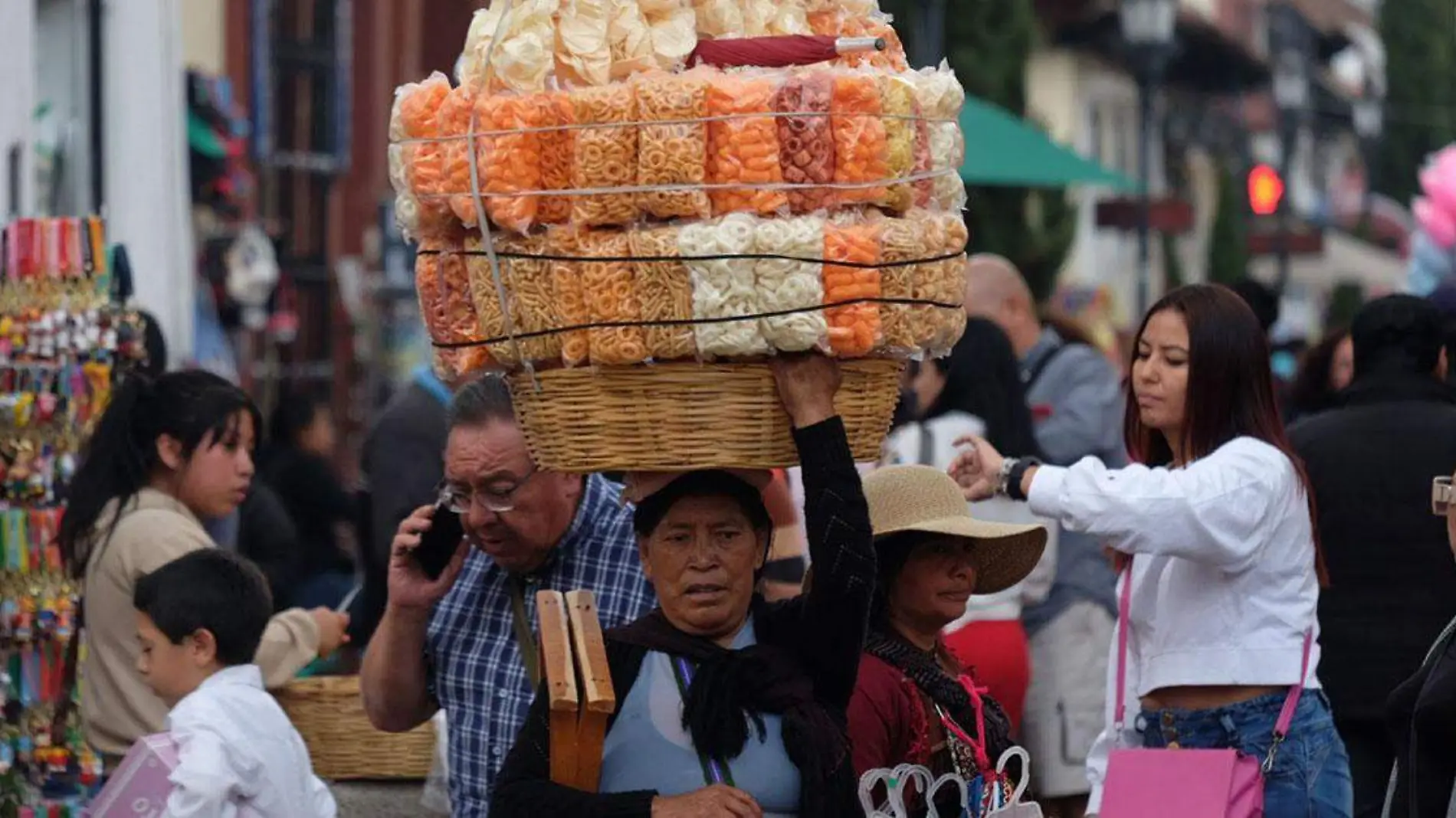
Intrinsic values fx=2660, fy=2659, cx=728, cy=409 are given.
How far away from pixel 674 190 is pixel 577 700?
0.88 m

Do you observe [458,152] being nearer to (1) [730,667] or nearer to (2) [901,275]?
(2) [901,275]

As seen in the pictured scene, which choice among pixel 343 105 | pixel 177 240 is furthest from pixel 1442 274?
pixel 343 105

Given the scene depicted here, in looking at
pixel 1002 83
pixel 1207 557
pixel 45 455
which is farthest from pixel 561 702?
pixel 1002 83

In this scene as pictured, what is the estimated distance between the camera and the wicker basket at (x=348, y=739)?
6738mm

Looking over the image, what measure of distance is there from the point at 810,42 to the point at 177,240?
27.4 feet

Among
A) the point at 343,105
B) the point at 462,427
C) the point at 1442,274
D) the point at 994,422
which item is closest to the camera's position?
the point at 462,427

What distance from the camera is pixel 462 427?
5414mm

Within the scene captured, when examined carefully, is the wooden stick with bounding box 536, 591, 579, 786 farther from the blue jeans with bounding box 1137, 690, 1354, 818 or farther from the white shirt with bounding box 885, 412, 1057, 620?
the white shirt with bounding box 885, 412, 1057, 620

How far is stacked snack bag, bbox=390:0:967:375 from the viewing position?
14.2 feet

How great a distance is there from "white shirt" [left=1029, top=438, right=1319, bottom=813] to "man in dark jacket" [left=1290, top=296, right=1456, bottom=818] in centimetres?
139

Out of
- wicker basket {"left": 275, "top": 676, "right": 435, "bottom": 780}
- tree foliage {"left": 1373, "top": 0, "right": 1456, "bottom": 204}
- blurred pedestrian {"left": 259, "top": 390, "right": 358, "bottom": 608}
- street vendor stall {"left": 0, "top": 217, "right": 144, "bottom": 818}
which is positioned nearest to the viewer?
wicker basket {"left": 275, "top": 676, "right": 435, "bottom": 780}

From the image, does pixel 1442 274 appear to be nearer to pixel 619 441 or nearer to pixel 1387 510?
pixel 1387 510

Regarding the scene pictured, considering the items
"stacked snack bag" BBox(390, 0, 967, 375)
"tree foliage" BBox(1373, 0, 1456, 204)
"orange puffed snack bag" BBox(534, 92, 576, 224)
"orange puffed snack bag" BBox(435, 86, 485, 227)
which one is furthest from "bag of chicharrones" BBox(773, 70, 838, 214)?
"tree foliage" BBox(1373, 0, 1456, 204)

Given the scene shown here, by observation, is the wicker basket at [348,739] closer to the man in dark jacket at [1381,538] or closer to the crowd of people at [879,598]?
the crowd of people at [879,598]
